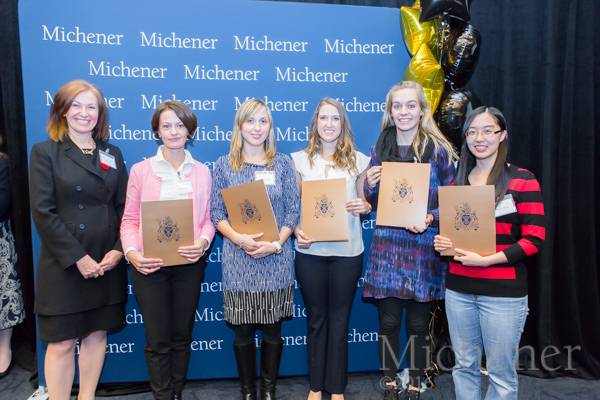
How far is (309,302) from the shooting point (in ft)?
7.29

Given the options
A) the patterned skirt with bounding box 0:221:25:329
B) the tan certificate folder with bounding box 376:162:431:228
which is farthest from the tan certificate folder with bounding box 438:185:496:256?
the patterned skirt with bounding box 0:221:25:329

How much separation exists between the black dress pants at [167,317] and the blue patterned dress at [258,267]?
21cm

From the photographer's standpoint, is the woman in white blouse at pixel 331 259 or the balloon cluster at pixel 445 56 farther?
the balloon cluster at pixel 445 56

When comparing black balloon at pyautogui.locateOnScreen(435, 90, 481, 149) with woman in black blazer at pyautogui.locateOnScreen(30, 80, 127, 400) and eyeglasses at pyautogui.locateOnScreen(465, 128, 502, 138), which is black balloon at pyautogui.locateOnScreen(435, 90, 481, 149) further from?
woman in black blazer at pyautogui.locateOnScreen(30, 80, 127, 400)

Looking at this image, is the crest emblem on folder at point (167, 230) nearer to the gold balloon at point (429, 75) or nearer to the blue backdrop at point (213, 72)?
the blue backdrop at point (213, 72)

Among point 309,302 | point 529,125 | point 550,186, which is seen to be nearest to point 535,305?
point 550,186

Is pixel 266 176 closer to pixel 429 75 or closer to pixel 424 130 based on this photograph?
pixel 424 130

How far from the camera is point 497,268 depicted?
1793 millimetres

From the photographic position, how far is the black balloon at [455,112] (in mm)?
2373

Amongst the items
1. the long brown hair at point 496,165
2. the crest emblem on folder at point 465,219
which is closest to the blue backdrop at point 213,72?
Result: the long brown hair at point 496,165

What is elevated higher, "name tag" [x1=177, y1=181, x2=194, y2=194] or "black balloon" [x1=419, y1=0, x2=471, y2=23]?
"black balloon" [x1=419, y1=0, x2=471, y2=23]

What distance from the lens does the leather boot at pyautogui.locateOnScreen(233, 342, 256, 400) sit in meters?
2.23

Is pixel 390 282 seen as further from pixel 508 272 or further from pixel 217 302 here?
pixel 217 302

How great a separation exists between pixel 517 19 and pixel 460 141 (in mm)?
1423
